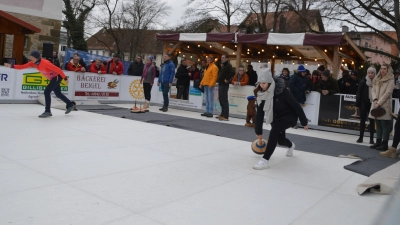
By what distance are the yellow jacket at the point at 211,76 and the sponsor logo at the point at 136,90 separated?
3468 mm

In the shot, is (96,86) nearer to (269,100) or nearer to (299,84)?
(299,84)

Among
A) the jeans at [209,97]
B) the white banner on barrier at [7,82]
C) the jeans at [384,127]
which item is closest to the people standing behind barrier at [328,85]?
the jeans at [384,127]

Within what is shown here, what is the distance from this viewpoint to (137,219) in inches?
139

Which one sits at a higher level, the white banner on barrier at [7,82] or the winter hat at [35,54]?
the winter hat at [35,54]

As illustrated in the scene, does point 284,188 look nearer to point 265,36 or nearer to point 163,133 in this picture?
point 163,133

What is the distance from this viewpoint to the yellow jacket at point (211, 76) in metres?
12.4

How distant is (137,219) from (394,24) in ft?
85.0

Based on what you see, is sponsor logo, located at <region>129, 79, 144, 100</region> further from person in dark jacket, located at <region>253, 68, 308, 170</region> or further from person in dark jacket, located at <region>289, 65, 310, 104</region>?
person in dark jacket, located at <region>253, 68, 308, 170</region>

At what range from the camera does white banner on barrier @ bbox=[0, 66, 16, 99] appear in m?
12.1

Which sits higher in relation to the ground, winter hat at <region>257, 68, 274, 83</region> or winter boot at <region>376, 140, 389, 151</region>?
winter hat at <region>257, 68, 274, 83</region>

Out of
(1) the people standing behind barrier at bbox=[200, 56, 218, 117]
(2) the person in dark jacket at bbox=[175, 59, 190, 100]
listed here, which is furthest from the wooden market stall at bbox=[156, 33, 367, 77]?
(1) the people standing behind barrier at bbox=[200, 56, 218, 117]

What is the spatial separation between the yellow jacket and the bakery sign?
15.1ft

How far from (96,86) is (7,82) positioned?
333 centimetres

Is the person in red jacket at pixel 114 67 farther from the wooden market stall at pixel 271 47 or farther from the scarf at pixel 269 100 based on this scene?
the scarf at pixel 269 100
